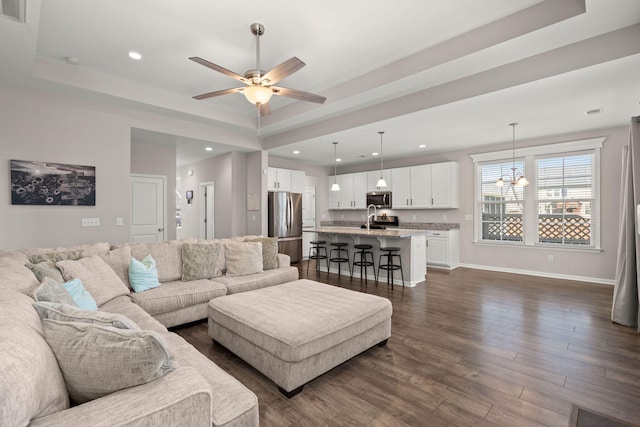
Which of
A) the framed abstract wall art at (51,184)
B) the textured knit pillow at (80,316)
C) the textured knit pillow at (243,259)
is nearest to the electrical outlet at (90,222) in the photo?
the framed abstract wall art at (51,184)

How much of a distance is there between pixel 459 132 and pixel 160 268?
16.9 feet

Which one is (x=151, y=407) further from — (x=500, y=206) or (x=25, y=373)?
(x=500, y=206)

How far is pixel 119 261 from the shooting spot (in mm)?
3268

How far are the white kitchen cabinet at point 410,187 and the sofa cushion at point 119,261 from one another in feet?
19.6

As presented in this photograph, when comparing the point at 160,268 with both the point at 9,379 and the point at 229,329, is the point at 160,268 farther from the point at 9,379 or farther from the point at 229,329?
the point at 9,379

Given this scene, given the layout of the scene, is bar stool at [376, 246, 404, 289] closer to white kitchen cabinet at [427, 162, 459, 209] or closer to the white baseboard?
white kitchen cabinet at [427, 162, 459, 209]

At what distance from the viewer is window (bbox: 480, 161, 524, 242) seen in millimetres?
6163

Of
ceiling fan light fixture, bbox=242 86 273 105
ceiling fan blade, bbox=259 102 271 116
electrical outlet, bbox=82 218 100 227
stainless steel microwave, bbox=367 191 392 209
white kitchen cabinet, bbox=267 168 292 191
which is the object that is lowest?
electrical outlet, bbox=82 218 100 227

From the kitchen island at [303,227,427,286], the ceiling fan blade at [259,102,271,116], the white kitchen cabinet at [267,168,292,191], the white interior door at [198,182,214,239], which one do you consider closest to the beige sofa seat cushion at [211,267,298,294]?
the kitchen island at [303,227,427,286]

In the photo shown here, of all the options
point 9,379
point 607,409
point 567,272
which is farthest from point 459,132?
point 9,379

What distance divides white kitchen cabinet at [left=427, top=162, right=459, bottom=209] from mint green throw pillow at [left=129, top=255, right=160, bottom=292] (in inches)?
230

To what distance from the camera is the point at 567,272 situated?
219 inches

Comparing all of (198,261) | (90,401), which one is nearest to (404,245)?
(198,261)

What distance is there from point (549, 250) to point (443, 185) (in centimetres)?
234
